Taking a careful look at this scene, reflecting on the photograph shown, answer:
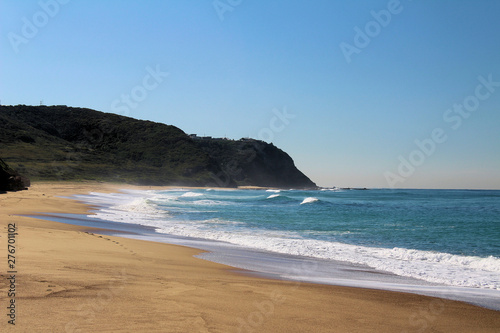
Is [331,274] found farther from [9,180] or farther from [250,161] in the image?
[250,161]

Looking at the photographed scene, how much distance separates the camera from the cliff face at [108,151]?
8812cm

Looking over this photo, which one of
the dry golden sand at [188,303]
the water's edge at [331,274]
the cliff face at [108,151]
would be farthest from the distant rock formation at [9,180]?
the cliff face at [108,151]

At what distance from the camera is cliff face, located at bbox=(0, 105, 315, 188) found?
289ft

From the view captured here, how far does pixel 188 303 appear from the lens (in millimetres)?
5031

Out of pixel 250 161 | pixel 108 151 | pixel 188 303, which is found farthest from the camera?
pixel 250 161

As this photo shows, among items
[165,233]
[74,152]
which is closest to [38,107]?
[74,152]

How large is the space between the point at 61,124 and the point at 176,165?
4654 cm

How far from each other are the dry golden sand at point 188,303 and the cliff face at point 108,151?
69.5 metres

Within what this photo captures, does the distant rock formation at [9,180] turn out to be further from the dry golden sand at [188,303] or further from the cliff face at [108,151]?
the cliff face at [108,151]

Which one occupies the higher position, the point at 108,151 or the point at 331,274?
the point at 108,151

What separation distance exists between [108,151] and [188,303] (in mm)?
127797

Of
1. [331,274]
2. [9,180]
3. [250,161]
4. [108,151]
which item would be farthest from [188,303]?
[250,161]

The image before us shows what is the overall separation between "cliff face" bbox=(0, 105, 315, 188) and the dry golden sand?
228 feet

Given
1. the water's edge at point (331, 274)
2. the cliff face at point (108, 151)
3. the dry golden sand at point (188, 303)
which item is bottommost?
the water's edge at point (331, 274)
